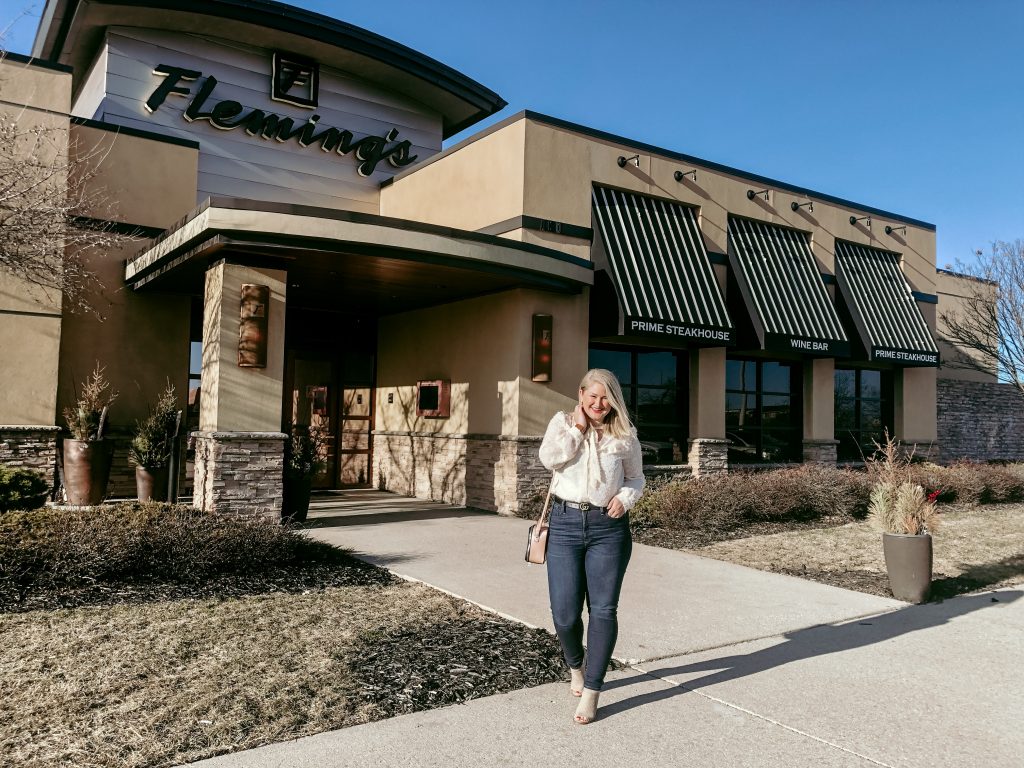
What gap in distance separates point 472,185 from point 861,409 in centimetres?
1153

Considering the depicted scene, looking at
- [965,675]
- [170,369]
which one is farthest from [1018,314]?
[170,369]

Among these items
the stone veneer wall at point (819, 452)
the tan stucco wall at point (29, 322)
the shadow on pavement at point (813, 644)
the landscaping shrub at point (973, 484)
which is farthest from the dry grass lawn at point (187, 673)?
the stone veneer wall at point (819, 452)

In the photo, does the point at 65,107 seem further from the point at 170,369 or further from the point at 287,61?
the point at 287,61

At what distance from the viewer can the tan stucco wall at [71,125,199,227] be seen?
12.9 metres

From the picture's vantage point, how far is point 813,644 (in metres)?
5.99

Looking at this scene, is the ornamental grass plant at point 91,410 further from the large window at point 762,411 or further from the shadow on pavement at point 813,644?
the large window at point 762,411

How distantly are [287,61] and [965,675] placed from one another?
54.1 feet

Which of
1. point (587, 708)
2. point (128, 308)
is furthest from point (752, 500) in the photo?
point (128, 308)

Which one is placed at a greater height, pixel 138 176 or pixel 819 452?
pixel 138 176

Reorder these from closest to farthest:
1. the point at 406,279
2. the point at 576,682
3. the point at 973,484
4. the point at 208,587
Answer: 1. the point at 576,682
2. the point at 208,587
3. the point at 406,279
4. the point at 973,484

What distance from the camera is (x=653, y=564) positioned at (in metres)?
9.00

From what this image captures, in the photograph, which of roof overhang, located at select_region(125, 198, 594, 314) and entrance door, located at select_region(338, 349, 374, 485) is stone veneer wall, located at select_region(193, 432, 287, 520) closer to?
roof overhang, located at select_region(125, 198, 594, 314)

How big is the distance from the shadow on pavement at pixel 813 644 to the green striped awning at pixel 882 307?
35.4ft

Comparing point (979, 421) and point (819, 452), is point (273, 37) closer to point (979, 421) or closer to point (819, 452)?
point (819, 452)
